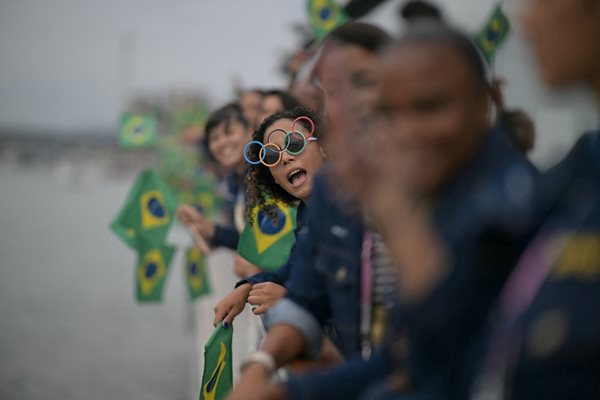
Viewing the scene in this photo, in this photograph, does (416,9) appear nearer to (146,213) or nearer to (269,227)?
(269,227)

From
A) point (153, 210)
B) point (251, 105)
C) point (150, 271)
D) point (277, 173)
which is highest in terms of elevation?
point (277, 173)

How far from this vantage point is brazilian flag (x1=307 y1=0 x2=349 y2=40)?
3889mm

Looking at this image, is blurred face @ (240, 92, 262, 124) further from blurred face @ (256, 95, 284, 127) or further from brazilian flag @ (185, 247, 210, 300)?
brazilian flag @ (185, 247, 210, 300)

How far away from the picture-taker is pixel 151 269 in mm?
3514

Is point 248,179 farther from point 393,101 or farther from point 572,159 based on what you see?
point 572,159

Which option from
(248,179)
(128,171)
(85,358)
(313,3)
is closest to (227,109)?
(313,3)

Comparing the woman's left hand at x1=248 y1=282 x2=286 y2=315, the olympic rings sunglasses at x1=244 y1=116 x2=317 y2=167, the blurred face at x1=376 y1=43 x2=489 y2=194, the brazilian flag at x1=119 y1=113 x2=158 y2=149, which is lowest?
the brazilian flag at x1=119 y1=113 x2=158 y2=149

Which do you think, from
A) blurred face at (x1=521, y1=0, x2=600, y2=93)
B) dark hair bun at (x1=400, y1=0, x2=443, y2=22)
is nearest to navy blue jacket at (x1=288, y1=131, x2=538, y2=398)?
blurred face at (x1=521, y1=0, x2=600, y2=93)

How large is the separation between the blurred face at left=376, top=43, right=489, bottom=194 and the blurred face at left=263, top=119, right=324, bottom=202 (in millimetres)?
742

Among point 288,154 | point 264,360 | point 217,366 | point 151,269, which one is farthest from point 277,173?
point 151,269

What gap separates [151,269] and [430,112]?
2807mm

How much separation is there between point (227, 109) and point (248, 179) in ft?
5.15

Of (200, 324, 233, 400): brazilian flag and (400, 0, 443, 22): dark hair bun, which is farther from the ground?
(400, 0, 443, 22): dark hair bun

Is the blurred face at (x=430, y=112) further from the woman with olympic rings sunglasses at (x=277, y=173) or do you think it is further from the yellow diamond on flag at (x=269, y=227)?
the yellow diamond on flag at (x=269, y=227)
